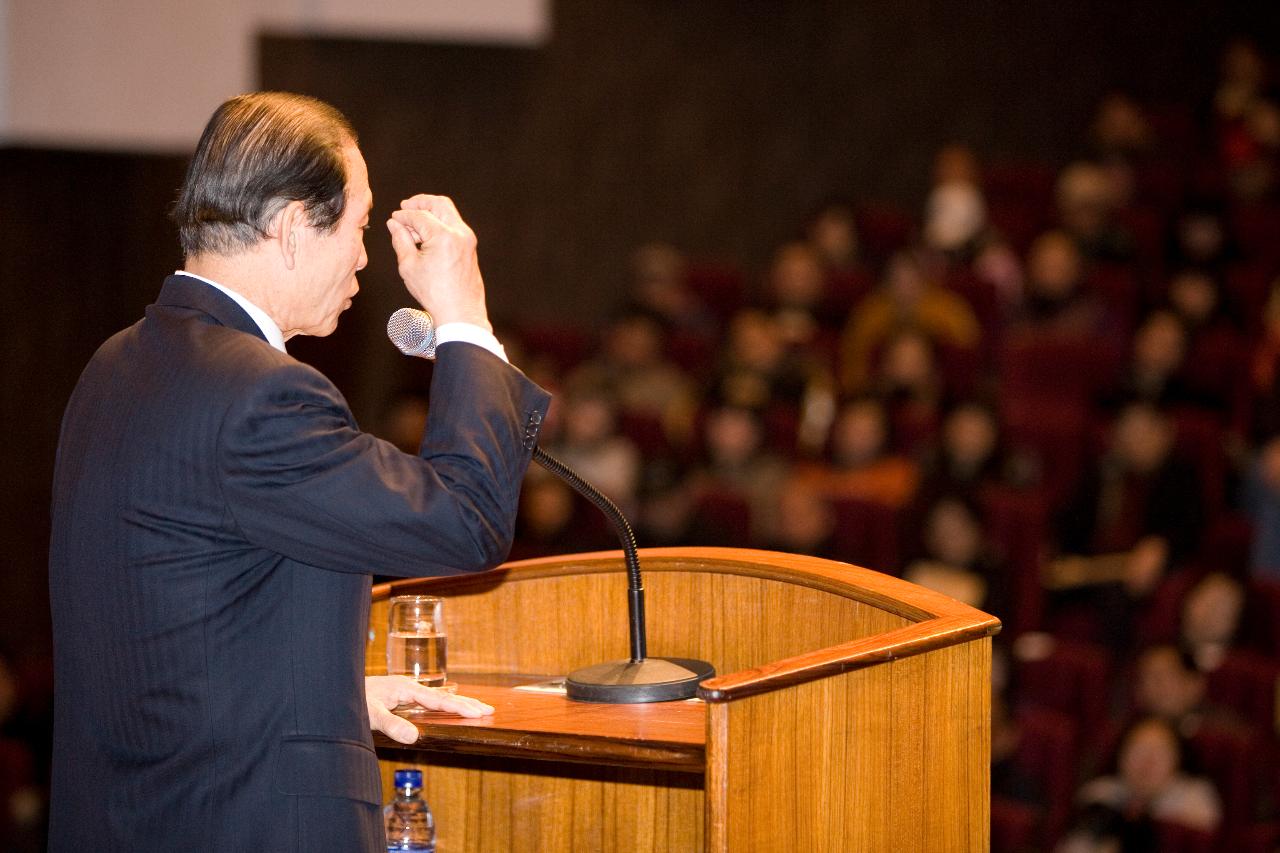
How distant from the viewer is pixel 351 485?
0.72m

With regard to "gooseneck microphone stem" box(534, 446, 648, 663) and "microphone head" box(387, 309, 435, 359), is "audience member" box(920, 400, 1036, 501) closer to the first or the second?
"gooseneck microphone stem" box(534, 446, 648, 663)

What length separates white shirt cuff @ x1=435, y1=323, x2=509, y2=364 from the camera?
30.8 inches

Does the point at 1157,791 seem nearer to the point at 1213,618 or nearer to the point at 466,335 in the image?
the point at 1213,618

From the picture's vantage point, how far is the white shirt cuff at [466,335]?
783 millimetres

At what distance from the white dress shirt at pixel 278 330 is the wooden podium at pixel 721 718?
0.21 m

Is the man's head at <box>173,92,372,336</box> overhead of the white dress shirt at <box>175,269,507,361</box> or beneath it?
overhead

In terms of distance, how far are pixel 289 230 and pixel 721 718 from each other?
32cm

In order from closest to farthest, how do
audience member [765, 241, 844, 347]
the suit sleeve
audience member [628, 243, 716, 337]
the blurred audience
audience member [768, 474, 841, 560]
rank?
the suit sleeve → the blurred audience → audience member [768, 474, 841, 560] → audience member [765, 241, 844, 347] → audience member [628, 243, 716, 337]

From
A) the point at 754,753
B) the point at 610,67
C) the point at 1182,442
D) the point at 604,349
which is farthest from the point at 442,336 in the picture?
the point at 610,67

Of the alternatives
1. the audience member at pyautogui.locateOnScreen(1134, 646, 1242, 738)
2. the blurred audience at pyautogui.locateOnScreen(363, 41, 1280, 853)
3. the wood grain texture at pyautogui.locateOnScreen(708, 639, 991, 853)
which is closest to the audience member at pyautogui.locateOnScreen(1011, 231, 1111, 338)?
the blurred audience at pyautogui.locateOnScreen(363, 41, 1280, 853)

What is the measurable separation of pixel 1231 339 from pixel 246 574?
118 inches

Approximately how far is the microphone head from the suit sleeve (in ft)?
0.30

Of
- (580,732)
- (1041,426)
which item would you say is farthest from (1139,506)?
(580,732)

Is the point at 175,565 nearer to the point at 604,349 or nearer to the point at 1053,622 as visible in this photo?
the point at 1053,622
